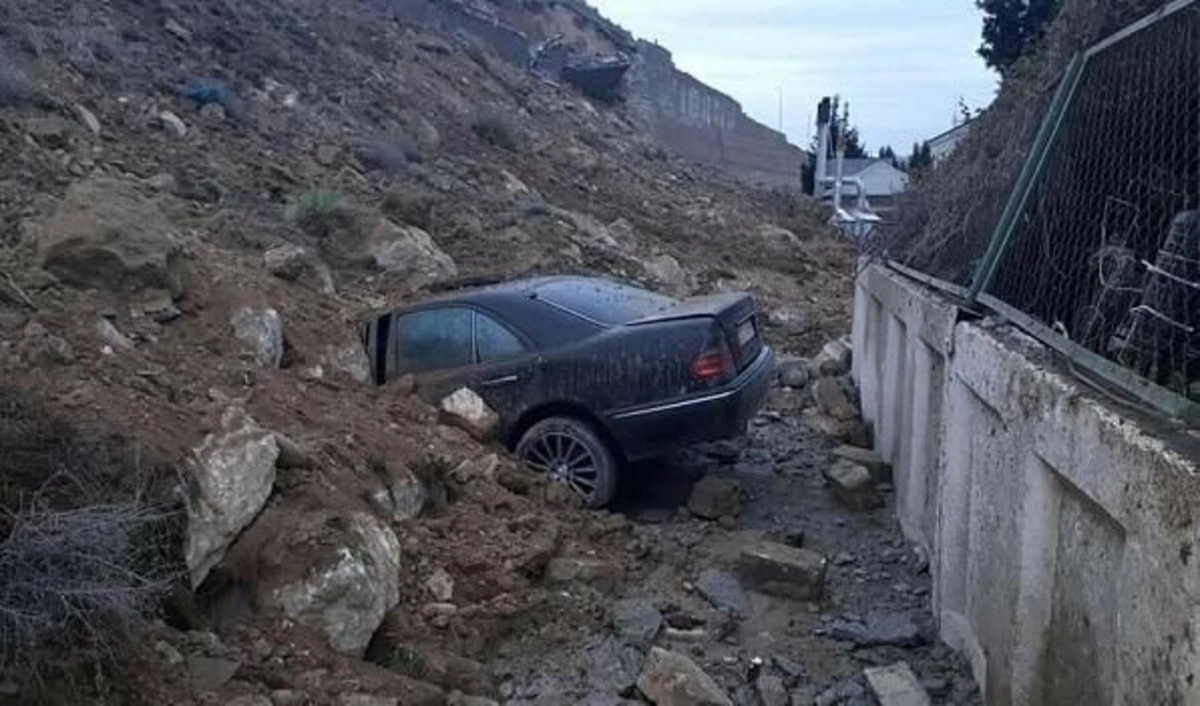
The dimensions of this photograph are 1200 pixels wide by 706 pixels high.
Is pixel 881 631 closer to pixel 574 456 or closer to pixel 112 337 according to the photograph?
pixel 574 456

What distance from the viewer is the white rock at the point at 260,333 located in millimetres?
6836

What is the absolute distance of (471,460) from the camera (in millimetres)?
6789

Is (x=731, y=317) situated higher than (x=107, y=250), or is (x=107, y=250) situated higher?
(x=107, y=250)

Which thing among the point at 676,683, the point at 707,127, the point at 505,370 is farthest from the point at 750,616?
the point at 707,127

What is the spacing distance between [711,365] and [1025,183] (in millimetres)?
2502

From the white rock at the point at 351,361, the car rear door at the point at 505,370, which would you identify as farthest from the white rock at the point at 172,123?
the car rear door at the point at 505,370

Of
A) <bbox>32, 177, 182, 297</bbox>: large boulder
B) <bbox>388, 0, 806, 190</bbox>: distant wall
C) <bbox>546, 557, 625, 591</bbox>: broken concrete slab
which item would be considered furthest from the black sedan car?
<bbox>388, 0, 806, 190</bbox>: distant wall

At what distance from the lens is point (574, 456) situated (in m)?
7.36

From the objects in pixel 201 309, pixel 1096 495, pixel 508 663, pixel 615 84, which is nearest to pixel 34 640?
pixel 508 663

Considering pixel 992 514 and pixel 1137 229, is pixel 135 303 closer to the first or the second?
pixel 992 514

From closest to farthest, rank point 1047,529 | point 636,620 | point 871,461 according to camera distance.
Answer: point 1047,529 → point 636,620 → point 871,461

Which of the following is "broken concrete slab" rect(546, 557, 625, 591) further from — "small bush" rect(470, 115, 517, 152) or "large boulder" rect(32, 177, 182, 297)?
"small bush" rect(470, 115, 517, 152)

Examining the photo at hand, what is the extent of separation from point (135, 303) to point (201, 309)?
20.0 inches

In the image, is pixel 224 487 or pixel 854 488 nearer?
pixel 224 487
